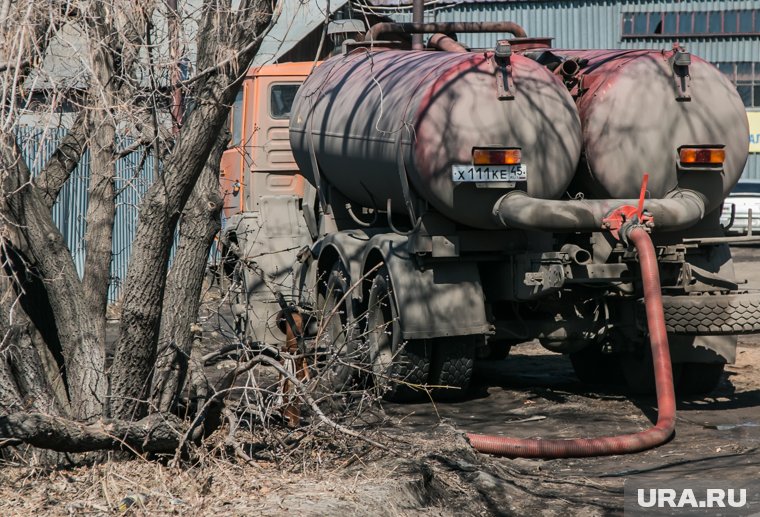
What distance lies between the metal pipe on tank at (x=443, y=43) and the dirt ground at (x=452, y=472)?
118 inches

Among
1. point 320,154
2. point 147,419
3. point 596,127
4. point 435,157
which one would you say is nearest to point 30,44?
point 147,419

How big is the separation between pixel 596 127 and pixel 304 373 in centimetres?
277

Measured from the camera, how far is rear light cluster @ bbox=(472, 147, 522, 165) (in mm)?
7957

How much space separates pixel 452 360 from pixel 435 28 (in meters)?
3.10

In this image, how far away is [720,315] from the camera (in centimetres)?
798

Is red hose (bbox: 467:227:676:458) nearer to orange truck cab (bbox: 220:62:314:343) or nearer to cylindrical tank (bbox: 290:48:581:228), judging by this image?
cylindrical tank (bbox: 290:48:581:228)

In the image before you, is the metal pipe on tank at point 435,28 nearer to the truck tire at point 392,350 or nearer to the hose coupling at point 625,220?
the truck tire at point 392,350

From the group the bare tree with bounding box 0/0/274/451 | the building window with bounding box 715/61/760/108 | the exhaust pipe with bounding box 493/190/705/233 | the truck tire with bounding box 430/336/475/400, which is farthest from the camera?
the building window with bounding box 715/61/760/108

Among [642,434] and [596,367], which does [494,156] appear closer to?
[642,434]

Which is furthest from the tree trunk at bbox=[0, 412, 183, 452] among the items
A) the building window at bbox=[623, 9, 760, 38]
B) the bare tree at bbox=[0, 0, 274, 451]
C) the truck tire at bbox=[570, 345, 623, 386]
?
the building window at bbox=[623, 9, 760, 38]

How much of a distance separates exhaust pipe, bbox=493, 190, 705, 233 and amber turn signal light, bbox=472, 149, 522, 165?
0.80ft

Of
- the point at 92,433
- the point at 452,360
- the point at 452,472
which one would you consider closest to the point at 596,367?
the point at 452,360

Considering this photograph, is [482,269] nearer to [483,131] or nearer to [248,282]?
[483,131]

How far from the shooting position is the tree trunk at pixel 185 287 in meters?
6.18
